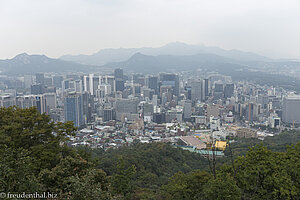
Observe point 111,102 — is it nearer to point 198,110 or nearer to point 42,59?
point 198,110

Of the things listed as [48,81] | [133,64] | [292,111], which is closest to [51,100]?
[48,81]

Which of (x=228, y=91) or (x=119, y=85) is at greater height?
(x=119, y=85)

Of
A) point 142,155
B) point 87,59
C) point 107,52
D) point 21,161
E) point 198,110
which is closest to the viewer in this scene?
point 21,161

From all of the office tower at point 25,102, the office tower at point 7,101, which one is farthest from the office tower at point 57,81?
the office tower at point 25,102

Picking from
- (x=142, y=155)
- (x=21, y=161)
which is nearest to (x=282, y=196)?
(x=21, y=161)

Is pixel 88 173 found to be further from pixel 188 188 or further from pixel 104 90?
pixel 104 90

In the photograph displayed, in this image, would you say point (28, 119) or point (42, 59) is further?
point (42, 59)

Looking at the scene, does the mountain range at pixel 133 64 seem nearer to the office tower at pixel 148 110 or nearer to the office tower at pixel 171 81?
the office tower at pixel 171 81
